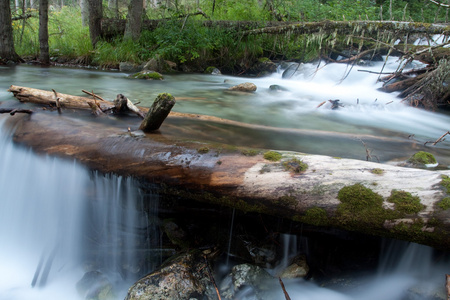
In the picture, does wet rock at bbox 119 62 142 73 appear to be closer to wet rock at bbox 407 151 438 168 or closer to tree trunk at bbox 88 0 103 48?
tree trunk at bbox 88 0 103 48

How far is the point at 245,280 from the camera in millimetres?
2496

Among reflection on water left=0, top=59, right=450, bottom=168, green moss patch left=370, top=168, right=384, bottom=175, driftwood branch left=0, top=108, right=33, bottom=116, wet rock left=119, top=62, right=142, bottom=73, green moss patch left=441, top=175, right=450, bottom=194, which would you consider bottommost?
reflection on water left=0, top=59, right=450, bottom=168

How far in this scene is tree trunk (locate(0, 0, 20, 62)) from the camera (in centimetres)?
940

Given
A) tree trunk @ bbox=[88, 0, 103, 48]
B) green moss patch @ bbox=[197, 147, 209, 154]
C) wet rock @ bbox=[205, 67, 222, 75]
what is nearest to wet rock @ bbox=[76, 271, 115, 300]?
green moss patch @ bbox=[197, 147, 209, 154]

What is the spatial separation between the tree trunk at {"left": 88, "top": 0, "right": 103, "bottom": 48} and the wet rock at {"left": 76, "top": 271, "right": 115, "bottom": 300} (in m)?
11.3

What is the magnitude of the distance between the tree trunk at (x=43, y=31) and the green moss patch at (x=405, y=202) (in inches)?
464

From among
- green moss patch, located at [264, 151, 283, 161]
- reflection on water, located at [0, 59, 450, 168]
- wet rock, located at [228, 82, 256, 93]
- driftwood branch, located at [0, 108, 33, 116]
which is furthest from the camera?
wet rock, located at [228, 82, 256, 93]

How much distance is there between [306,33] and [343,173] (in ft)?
28.2

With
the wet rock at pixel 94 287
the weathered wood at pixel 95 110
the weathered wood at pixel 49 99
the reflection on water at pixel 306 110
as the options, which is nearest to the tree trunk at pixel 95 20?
the reflection on water at pixel 306 110

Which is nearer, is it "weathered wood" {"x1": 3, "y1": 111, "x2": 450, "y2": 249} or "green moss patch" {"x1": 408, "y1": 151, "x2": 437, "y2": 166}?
"weathered wood" {"x1": 3, "y1": 111, "x2": 450, "y2": 249}

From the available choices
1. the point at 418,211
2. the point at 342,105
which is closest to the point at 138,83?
the point at 342,105

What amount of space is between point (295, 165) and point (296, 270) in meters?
0.99

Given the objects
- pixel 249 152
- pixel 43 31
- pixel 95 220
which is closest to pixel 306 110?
pixel 249 152

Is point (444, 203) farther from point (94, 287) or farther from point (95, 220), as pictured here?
point (95, 220)
